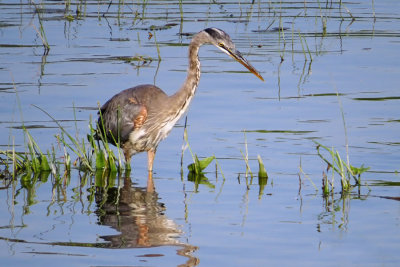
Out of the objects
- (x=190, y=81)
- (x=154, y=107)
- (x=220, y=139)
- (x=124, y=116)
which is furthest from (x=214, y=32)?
(x=220, y=139)

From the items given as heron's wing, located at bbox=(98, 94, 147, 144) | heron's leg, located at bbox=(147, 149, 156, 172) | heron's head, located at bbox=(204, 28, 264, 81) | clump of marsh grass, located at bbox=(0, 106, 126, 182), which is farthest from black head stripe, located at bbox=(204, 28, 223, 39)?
clump of marsh grass, located at bbox=(0, 106, 126, 182)

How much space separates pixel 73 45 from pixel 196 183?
285 inches

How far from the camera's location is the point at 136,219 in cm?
638

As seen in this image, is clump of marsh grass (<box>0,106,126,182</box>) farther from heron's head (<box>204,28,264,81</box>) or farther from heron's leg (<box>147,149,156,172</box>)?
heron's head (<box>204,28,264,81</box>)

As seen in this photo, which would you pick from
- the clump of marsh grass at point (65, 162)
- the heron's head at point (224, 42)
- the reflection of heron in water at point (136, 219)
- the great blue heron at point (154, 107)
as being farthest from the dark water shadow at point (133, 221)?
the heron's head at point (224, 42)

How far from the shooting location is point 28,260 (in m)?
5.42

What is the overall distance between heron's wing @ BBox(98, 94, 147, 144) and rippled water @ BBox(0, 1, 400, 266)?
1.39 ft

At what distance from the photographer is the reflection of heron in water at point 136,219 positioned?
5797 millimetres

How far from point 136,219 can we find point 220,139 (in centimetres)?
261

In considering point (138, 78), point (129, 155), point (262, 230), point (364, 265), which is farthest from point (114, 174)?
point (138, 78)

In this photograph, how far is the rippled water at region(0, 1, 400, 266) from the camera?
5.77 metres

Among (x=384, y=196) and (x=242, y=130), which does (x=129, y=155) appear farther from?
(x=384, y=196)

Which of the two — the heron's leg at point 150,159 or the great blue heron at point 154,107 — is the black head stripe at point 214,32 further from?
the heron's leg at point 150,159

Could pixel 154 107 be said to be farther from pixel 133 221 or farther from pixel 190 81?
pixel 133 221
